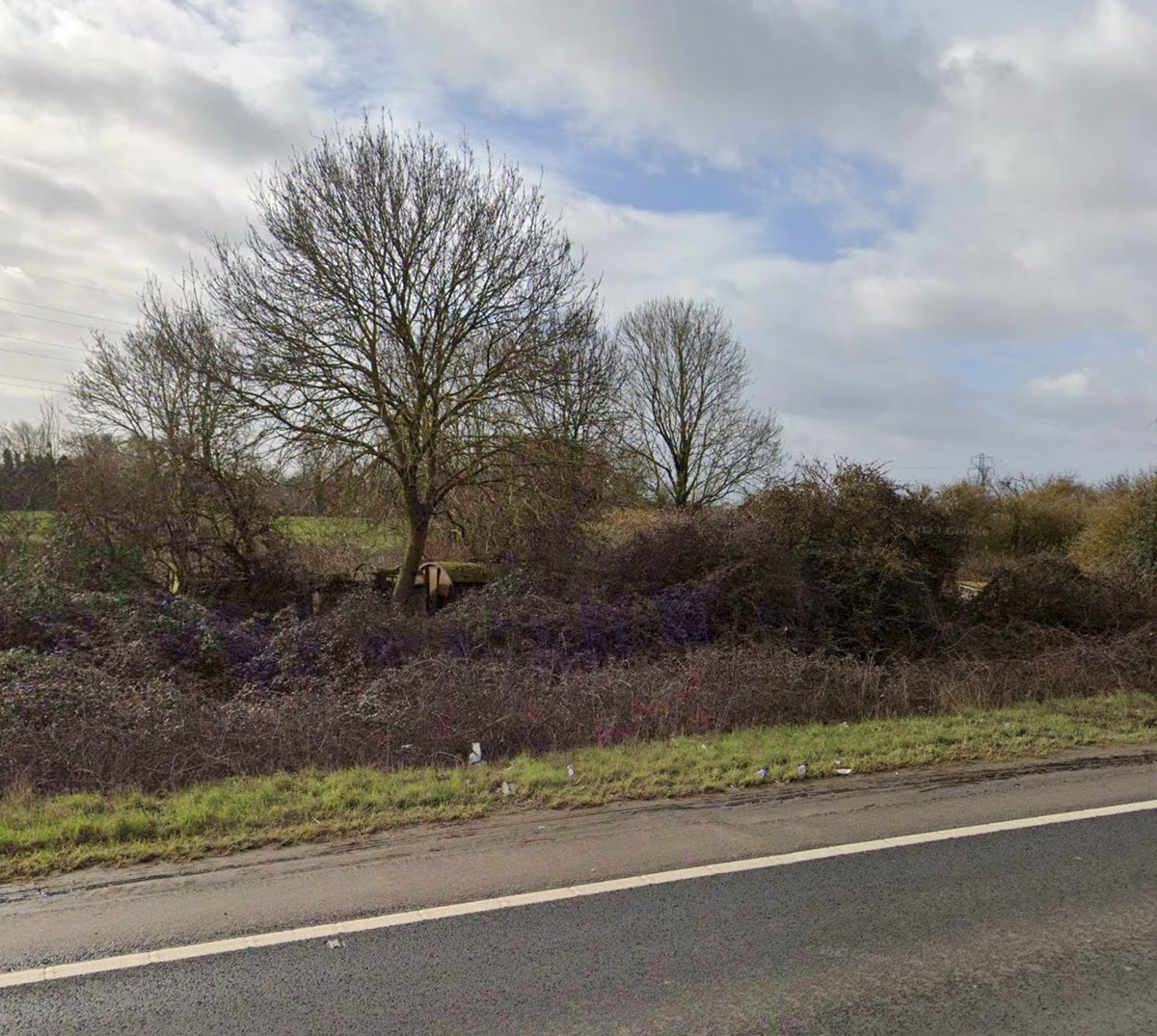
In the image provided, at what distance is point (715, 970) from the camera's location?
3.97 meters

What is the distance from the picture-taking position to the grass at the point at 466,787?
582 cm

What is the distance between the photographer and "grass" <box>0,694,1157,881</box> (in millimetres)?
5820

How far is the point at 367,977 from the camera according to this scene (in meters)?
3.94

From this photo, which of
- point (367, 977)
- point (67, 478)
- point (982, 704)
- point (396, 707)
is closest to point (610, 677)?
point (396, 707)

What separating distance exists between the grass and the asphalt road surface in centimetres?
177

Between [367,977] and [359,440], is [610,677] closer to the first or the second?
[367,977]

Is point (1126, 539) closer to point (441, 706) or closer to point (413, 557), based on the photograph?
point (413, 557)

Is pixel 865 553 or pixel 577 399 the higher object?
pixel 577 399

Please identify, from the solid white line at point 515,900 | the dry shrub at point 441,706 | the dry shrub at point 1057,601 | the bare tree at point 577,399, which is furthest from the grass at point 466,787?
the bare tree at point 577,399

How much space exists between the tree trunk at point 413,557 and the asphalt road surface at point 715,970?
1257cm

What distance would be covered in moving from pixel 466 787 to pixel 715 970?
128 inches

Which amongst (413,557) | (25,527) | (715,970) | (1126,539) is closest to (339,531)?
(413,557)

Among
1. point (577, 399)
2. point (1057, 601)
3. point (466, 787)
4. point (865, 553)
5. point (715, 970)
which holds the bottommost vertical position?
point (715, 970)

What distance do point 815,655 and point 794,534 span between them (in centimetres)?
388
